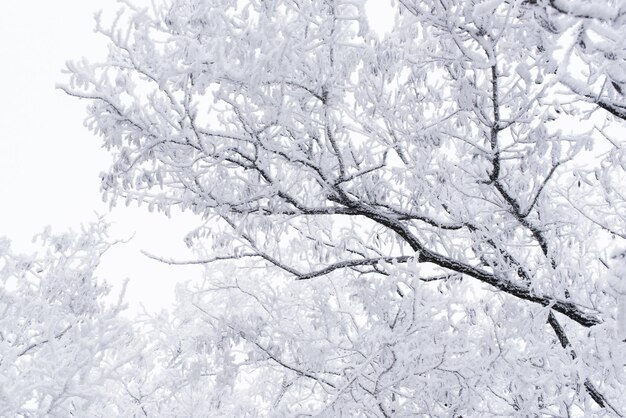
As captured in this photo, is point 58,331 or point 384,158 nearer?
point 384,158

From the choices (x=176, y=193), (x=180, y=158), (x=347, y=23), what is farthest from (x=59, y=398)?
(x=347, y=23)

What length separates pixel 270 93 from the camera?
3.15 meters

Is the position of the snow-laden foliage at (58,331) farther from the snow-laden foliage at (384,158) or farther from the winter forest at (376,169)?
the snow-laden foliage at (384,158)

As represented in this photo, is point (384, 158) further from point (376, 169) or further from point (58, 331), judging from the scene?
point (58, 331)

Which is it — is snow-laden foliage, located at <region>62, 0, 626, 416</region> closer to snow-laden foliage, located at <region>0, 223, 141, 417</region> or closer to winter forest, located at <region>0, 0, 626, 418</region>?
winter forest, located at <region>0, 0, 626, 418</region>

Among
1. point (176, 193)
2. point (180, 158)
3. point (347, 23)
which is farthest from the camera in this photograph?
point (176, 193)

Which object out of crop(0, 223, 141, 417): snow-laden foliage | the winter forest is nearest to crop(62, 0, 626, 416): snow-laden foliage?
the winter forest

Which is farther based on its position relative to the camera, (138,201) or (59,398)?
(59,398)

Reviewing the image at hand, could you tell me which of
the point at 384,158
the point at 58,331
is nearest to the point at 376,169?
the point at 384,158

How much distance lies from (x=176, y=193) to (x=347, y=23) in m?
1.74

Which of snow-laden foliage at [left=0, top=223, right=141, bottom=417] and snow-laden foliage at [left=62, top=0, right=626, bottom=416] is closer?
snow-laden foliage at [left=62, top=0, right=626, bottom=416]

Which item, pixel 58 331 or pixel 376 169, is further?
pixel 58 331

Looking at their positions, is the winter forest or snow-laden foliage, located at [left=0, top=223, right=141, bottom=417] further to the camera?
snow-laden foliage, located at [left=0, top=223, right=141, bottom=417]

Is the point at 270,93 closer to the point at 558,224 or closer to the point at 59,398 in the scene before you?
the point at 558,224
